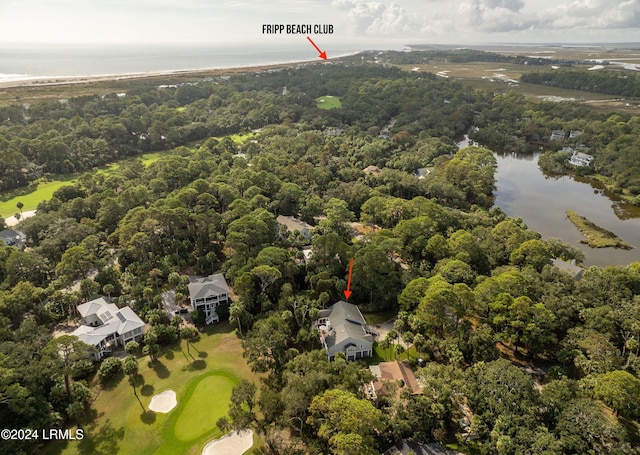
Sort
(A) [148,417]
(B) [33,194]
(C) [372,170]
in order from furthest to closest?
(C) [372,170] → (B) [33,194] → (A) [148,417]

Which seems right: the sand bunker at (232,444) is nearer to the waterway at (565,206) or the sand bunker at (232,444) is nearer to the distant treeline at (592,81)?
the waterway at (565,206)

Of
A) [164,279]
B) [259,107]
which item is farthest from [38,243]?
[259,107]

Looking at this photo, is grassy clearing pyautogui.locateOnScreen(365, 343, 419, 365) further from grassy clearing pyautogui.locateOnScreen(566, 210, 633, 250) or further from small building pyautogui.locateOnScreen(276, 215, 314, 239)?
grassy clearing pyautogui.locateOnScreen(566, 210, 633, 250)

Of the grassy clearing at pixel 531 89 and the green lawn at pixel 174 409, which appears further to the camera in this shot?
the grassy clearing at pixel 531 89

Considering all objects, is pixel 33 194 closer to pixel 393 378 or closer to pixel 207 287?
pixel 207 287

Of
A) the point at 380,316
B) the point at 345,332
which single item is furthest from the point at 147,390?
the point at 380,316

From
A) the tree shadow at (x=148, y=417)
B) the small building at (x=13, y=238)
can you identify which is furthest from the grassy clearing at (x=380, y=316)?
the small building at (x=13, y=238)

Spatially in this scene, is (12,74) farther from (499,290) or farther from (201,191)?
(499,290)
